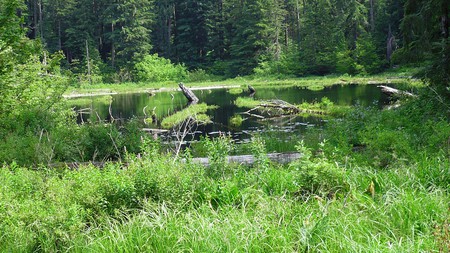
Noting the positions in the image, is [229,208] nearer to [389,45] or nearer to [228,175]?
[228,175]

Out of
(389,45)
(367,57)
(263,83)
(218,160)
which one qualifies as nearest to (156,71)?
(263,83)

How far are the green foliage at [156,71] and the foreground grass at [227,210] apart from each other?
171 feet

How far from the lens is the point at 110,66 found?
62.2m

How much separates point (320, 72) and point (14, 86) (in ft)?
141

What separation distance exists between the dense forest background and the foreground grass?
4108cm

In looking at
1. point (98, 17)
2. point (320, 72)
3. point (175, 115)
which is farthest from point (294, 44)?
point (175, 115)

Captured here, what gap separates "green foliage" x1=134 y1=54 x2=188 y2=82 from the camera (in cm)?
5791

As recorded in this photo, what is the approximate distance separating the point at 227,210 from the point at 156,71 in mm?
53862

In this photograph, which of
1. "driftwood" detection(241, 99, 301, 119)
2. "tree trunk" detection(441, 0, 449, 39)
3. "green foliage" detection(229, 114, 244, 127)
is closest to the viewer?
"tree trunk" detection(441, 0, 449, 39)

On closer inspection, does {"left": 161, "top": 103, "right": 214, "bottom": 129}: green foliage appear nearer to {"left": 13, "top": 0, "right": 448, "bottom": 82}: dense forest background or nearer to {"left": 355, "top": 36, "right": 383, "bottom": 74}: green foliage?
{"left": 355, "top": 36, "right": 383, "bottom": 74}: green foliage

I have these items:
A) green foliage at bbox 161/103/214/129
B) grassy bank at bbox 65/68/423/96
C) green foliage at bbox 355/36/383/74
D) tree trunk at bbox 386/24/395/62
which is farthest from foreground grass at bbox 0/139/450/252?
tree trunk at bbox 386/24/395/62

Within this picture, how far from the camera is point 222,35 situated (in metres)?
67.0

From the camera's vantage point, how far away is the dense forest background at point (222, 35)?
49250mm

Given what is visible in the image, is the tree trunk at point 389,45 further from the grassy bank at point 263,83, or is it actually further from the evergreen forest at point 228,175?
the evergreen forest at point 228,175
